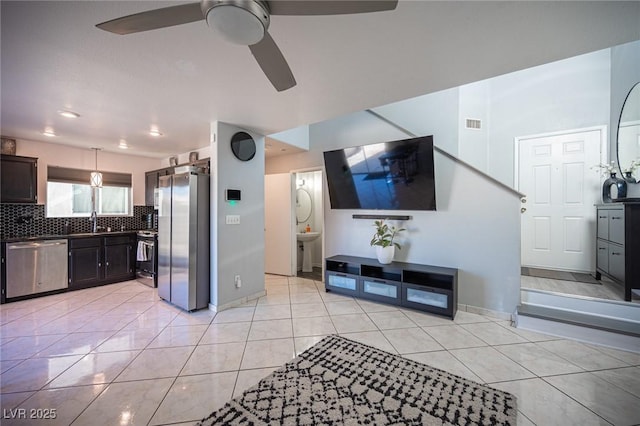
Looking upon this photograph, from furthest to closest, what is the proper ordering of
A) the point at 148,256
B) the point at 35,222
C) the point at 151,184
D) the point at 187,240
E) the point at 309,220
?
the point at 309,220 → the point at 151,184 → the point at 148,256 → the point at 35,222 → the point at 187,240

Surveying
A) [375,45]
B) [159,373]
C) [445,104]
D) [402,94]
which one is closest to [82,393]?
[159,373]

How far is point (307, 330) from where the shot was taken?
2.62m

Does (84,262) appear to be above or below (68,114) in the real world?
below

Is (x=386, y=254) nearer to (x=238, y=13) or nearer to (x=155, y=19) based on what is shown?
(x=238, y=13)

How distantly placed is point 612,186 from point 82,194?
816cm

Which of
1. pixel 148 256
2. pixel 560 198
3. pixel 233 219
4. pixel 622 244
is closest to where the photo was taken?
pixel 622 244

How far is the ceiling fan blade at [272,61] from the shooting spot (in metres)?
1.27

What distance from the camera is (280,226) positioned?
15.8 feet

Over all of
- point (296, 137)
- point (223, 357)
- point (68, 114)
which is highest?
point (296, 137)

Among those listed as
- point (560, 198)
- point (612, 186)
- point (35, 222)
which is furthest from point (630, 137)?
point (35, 222)

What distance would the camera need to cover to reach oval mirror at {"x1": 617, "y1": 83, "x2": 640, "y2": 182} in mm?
2836

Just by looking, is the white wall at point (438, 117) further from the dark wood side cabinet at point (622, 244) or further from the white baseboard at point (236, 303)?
the white baseboard at point (236, 303)

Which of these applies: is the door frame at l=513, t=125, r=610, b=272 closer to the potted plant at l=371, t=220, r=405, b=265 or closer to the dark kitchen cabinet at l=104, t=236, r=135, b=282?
the potted plant at l=371, t=220, r=405, b=265

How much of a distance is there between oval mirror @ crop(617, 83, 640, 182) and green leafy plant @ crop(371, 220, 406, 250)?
2.64 meters
